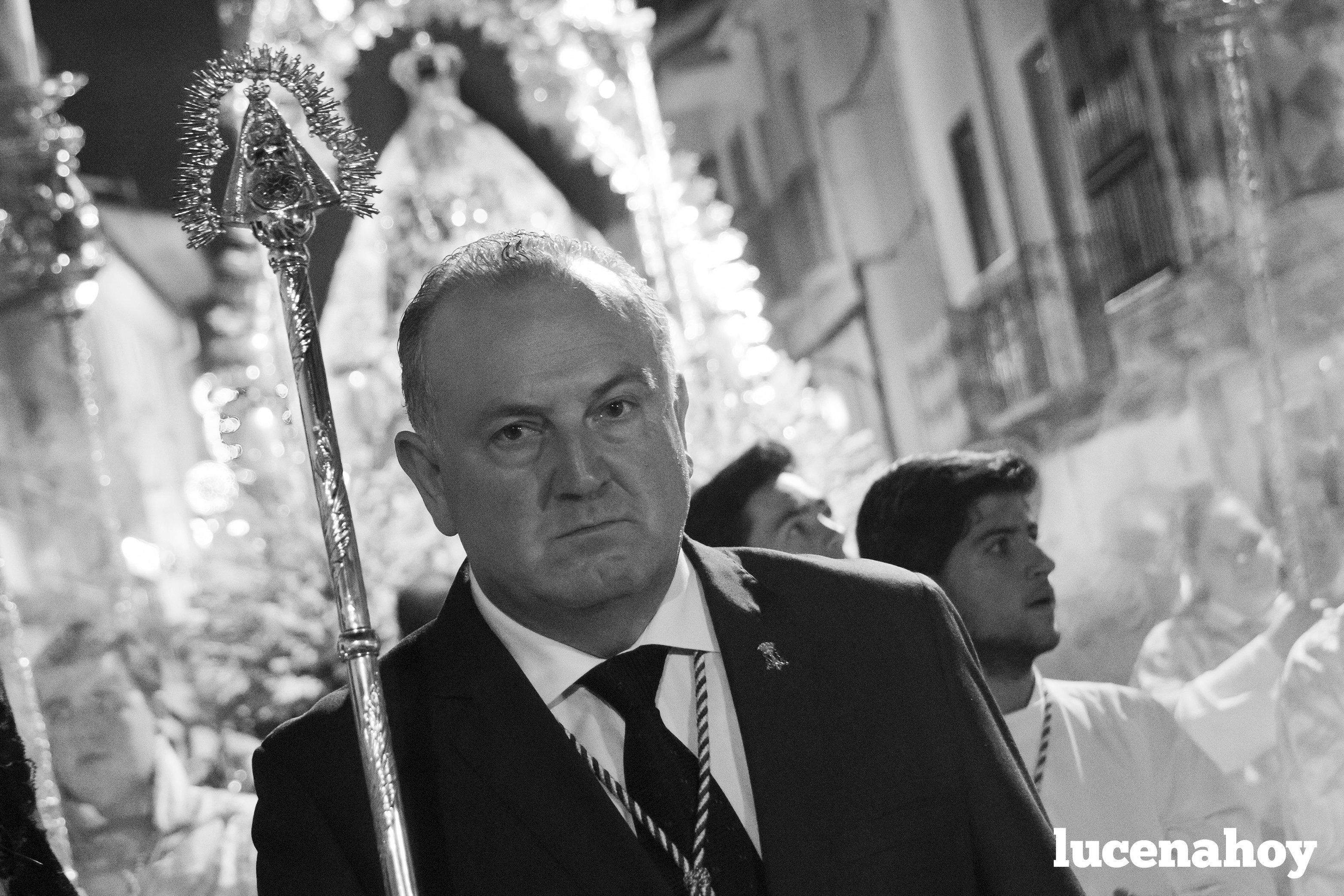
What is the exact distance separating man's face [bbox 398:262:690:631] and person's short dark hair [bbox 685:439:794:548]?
4.42 feet

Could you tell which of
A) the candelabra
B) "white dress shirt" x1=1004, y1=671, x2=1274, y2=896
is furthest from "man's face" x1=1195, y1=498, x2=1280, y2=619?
"white dress shirt" x1=1004, y1=671, x2=1274, y2=896

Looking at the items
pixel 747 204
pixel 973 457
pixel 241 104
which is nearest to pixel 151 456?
pixel 241 104

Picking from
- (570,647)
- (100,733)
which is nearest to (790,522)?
(570,647)

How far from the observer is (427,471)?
1.75 m

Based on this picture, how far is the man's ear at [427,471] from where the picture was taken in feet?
5.68

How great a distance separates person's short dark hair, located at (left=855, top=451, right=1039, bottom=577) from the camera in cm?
281

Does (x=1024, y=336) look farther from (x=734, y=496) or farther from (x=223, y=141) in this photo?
(x=223, y=141)

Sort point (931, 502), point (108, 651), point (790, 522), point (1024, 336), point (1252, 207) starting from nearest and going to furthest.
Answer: point (931, 502) < point (790, 522) < point (1252, 207) < point (108, 651) < point (1024, 336)

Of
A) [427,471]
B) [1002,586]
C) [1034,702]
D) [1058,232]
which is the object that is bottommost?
[1034,702]

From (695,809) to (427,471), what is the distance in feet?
1.59

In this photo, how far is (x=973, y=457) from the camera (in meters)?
2.90

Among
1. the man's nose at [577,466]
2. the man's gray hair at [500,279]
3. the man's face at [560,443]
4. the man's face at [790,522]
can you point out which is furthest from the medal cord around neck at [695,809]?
the man's face at [790,522]

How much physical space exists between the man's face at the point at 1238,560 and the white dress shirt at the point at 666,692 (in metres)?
2.44

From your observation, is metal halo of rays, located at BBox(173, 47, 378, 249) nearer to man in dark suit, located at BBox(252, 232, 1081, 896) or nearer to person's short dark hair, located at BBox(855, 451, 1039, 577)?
man in dark suit, located at BBox(252, 232, 1081, 896)
